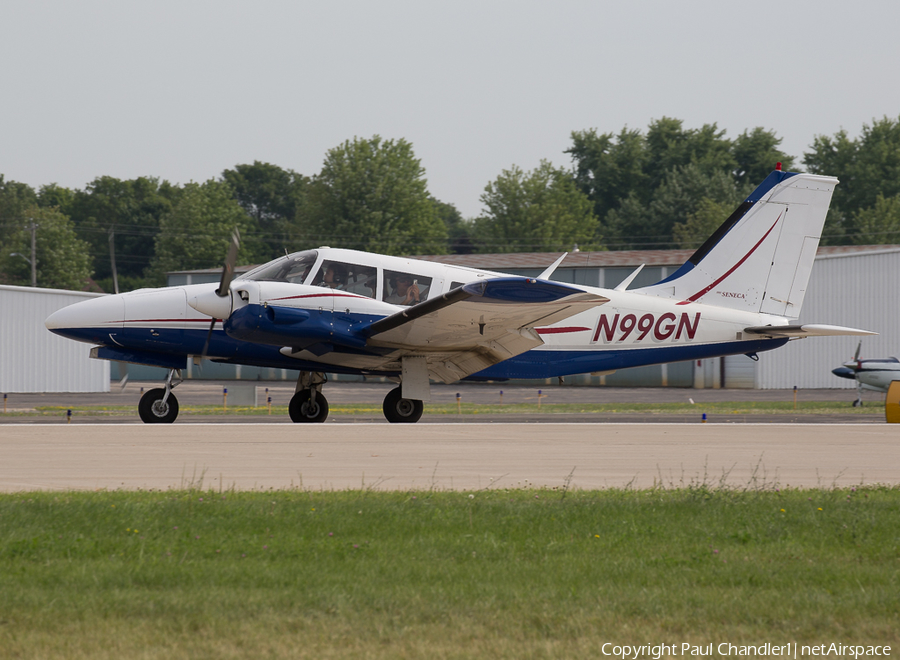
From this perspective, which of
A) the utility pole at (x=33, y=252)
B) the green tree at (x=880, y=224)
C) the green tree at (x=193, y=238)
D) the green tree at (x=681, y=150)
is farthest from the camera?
the green tree at (x=681, y=150)

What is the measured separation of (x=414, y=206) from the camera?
78938 mm

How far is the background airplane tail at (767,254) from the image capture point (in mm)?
18562

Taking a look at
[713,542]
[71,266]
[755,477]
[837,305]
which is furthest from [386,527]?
[71,266]

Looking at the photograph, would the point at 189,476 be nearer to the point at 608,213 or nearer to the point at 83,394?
the point at 83,394

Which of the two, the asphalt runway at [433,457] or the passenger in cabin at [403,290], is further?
the passenger in cabin at [403,290]

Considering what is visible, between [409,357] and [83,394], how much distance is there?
94.0 feet

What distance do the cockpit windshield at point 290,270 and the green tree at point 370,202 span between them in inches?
2328

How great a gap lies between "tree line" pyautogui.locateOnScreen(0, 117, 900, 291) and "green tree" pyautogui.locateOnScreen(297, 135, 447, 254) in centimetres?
12

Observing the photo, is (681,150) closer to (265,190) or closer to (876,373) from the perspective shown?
(265,190)

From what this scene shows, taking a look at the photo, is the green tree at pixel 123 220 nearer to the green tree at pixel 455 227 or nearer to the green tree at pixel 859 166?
the green tree at pixel 455 227

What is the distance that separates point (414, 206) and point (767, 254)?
203 feet

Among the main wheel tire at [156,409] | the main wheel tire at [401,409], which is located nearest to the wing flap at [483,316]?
the main wheel tire at [401,409]

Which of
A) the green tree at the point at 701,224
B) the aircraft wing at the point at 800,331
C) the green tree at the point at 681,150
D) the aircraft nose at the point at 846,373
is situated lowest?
the aircraft nose at the point at 846,373

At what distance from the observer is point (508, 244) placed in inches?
3492
